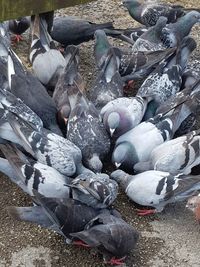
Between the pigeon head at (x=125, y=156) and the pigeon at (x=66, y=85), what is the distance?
1.76 ft

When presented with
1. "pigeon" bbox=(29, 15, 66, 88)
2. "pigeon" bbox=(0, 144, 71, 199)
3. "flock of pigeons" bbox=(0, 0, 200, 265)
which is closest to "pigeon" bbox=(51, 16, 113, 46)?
"flock of pigeons" bbox=(0, 0, 200, 265)

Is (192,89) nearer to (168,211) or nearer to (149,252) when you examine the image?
(168,211)

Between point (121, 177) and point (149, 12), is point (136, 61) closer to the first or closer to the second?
point (149, 12)

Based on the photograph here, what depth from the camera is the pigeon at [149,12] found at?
6.70m

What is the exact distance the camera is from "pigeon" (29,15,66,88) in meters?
5.62

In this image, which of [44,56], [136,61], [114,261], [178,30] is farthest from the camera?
[178,30]

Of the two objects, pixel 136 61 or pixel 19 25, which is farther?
pixel 19 25

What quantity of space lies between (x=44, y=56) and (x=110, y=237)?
218 centimetres

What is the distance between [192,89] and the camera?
5.30m

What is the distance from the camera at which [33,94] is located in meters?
5.12

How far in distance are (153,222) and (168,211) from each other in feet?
0.52

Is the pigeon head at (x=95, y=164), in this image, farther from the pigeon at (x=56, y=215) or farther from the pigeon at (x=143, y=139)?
the pigeon at (x=56, y=215)

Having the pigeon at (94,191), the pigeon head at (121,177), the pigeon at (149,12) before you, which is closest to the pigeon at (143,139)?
the pigeon head at (121,177)

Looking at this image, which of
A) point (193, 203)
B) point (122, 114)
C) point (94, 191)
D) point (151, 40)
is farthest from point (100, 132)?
point (151, 40)
